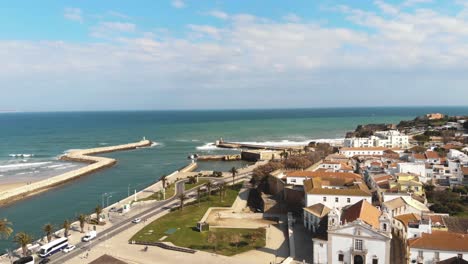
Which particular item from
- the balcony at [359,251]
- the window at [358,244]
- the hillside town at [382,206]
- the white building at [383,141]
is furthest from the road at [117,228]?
the white building at [383,141]

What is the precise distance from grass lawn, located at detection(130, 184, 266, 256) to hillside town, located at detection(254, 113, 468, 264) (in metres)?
6.23

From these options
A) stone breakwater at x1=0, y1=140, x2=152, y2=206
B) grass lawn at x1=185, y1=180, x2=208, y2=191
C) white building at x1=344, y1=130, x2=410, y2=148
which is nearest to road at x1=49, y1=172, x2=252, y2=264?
Answer: grass lawn at x1=185, y1=180, x2=208, y2=191

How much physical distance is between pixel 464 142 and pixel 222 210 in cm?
6635

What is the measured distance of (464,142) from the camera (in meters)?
90.2

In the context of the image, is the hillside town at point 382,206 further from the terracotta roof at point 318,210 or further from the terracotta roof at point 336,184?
the terracotta roof at point 336,184

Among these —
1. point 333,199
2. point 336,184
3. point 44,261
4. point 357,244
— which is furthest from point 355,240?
point 44,261

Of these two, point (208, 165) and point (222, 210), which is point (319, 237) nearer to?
point (222, 210)

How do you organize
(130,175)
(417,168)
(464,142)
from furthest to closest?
1. (464,142)
2. (130,175)
3. (417,168)

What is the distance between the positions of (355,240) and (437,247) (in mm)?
6280

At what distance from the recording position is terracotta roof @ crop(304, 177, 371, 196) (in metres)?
44.7

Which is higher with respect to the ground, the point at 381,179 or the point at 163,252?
the point at 381,179

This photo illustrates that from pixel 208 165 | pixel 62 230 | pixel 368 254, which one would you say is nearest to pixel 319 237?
pixel 368 254

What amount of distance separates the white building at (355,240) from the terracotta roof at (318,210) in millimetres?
6027

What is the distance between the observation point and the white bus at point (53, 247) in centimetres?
3638
